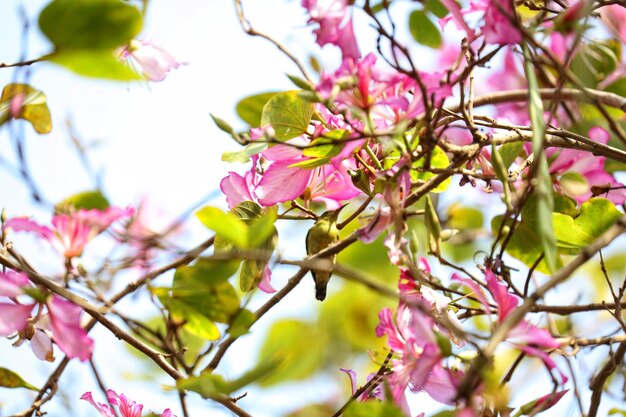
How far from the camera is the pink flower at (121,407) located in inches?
34.5

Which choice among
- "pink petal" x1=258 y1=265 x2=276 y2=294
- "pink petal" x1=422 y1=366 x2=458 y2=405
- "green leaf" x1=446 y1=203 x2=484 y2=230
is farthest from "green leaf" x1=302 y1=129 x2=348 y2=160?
"green leaf" x1=446 y1=203 x2=484 y2=230

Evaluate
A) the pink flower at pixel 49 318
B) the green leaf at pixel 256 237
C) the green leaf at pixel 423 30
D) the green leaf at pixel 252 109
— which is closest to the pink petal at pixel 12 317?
the pink flower at pixel 49 318

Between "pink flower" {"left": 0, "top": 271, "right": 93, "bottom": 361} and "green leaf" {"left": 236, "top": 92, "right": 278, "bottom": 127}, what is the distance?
55 centimetres

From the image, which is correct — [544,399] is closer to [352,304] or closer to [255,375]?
[255,375]

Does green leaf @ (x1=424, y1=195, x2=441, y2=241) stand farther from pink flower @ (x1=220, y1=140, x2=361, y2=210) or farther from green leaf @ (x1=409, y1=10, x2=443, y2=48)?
green leaf @ (x1=409, y1=10, x2=443, y2=48)

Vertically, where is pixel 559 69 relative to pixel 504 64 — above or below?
below

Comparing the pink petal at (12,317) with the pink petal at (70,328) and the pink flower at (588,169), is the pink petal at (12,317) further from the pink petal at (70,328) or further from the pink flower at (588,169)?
the pink flower at (588,169)

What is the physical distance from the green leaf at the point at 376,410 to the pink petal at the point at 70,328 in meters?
0.24

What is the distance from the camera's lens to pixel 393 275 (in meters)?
1.33

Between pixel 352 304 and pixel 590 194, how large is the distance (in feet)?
1.68

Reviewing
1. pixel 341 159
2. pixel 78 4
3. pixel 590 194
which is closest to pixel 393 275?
pixel 590 194

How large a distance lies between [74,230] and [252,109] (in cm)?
52

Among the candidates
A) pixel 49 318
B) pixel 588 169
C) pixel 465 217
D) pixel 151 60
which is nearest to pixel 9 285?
pixel 49 318

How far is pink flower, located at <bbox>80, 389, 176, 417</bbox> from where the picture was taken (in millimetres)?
876
